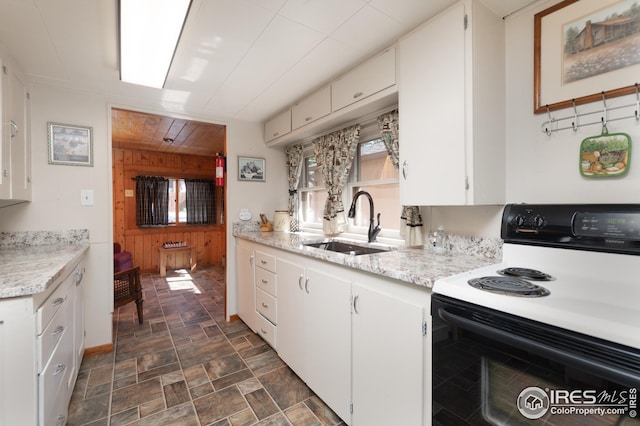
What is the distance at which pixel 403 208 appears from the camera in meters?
1.91

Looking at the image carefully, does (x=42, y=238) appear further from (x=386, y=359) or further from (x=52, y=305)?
(x=386, y=359)

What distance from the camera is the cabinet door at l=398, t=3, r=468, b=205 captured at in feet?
4.50

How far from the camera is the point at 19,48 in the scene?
69.3 inches

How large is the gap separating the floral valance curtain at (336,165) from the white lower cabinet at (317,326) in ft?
2.17

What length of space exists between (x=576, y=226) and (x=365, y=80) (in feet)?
4.56

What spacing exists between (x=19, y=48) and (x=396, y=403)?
288 cm

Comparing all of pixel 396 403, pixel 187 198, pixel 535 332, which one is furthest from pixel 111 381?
pixel 187 198

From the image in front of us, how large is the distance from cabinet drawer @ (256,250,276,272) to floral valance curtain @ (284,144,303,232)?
705 mm

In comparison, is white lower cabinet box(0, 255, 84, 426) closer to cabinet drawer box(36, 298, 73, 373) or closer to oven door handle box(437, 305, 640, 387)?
cabinet drawer box(36, 298, 73, 373)

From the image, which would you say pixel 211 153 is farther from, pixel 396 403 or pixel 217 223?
pixel 396 403

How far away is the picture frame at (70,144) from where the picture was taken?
7.64ft

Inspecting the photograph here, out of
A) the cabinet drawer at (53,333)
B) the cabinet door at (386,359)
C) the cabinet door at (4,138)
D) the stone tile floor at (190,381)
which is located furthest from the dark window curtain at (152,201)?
the cabinet door at (386,359)

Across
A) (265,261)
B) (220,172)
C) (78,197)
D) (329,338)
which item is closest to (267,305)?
(265,261)

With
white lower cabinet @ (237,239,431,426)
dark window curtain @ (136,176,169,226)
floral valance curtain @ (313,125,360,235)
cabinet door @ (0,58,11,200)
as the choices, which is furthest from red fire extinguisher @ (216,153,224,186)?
dark window curtain @ (136,176,169,226)
